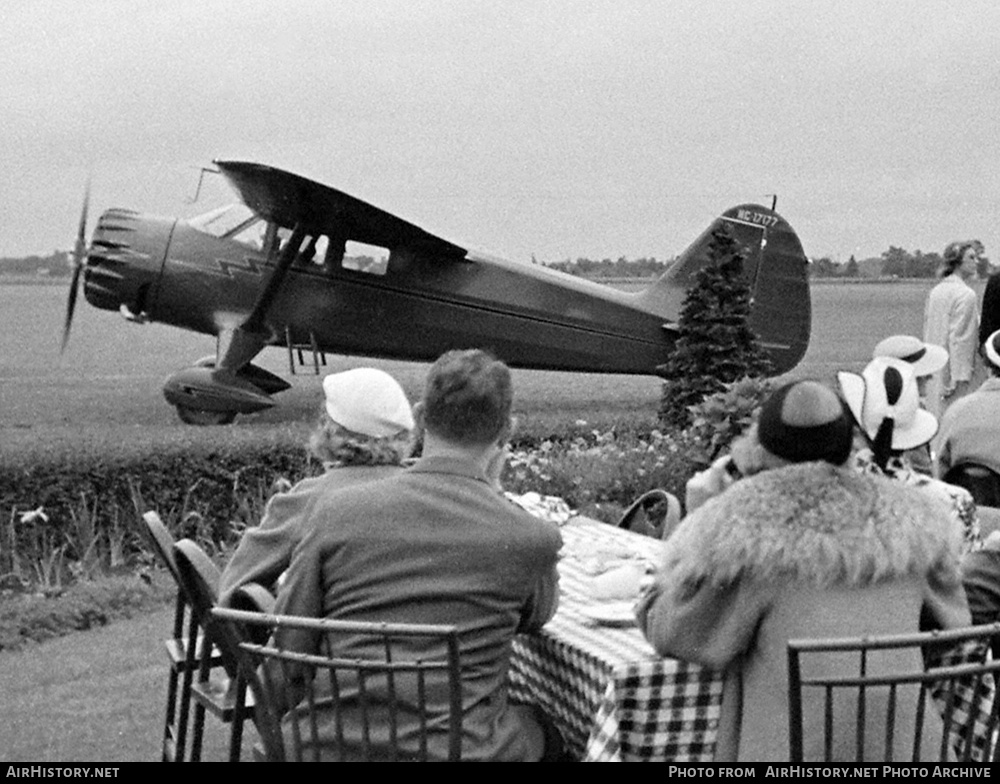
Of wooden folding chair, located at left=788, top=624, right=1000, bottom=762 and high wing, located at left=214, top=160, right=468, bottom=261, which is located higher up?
high wing, located at left=214, top=160, right=468, bottom=261

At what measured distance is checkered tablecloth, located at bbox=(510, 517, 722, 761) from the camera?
112 inches

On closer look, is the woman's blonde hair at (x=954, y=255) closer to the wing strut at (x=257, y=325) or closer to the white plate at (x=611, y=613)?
the wing strut at (x=257, y=325)

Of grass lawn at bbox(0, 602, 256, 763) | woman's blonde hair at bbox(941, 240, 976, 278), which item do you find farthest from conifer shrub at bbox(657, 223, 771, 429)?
grass lawn at bbox(0, 602, 256, 763)

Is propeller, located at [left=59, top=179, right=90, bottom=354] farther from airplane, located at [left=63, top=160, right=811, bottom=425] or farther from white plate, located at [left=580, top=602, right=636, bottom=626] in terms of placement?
white plate, located at [left=580, top=602, right=636, bottom=626]

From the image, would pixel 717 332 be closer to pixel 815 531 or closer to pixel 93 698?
pixel 93 698

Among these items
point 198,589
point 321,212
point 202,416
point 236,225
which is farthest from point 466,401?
point 236,225

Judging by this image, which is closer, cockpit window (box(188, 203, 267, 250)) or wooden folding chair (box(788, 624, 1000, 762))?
wooden folding chair (box(788, 624, 1000, 762))

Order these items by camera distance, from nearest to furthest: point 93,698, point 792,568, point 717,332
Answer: point 792,568 < point 93,698 < point 717,332

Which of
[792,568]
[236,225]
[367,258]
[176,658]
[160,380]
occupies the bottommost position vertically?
[160,380]

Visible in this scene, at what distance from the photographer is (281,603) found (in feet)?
9.57

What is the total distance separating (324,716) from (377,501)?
449 mm

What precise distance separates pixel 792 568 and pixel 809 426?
28 cm

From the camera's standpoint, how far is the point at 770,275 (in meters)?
14.1

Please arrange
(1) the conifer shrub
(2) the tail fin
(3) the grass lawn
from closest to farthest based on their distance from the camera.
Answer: (3) the grass lawn < (1) the conifer shrub < (2) the tail fin
